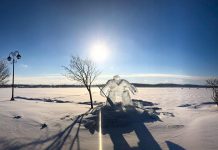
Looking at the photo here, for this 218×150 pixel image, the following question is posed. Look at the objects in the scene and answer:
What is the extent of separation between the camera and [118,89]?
63.0ft

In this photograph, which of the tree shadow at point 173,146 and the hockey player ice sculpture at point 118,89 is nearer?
the tree shadow at point 173,146

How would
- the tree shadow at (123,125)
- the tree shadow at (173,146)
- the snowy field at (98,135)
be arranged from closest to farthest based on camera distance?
the tree shadow at (173,146) < the snowy field at (98,135) < the tree shadow at (123,125)

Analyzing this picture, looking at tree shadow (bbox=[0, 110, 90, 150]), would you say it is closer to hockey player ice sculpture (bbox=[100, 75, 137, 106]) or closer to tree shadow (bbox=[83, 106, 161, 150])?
tree shadow (bbox=[83, 106, 161, 150])

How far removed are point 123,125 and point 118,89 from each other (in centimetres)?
450

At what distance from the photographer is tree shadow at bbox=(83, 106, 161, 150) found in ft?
38.2

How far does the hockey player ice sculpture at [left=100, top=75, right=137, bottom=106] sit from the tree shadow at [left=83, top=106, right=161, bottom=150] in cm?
136

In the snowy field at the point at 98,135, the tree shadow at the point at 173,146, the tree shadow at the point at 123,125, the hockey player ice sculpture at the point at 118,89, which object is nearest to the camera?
the tree shadow at the point at 173,146

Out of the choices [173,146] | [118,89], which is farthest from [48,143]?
[118,89]

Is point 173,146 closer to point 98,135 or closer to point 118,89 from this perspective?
point 98,135

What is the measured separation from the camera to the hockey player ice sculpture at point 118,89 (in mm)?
18969

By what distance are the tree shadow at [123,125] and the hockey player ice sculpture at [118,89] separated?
4.47ft

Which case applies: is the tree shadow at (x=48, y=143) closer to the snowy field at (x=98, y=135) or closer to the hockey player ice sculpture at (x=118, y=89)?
the snowy field at (x=98, y=135)

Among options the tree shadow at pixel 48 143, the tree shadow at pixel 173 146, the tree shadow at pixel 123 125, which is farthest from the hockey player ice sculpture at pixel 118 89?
the tree shadow at pixel 173 146

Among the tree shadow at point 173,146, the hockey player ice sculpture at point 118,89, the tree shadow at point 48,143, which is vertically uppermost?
the hockey player ice sculpture at point 118,89
